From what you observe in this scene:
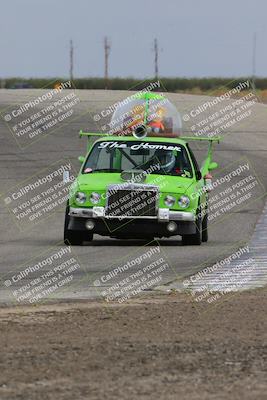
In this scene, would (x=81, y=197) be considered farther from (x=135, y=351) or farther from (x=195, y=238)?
(x=135, y=351)

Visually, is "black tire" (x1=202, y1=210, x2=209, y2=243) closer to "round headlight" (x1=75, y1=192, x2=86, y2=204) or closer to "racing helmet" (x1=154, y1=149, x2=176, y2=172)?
"racing helmet" (x1=154, y1=149, x2=176, y2=172)

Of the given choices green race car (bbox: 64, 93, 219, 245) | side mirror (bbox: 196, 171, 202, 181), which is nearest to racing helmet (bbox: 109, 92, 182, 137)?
green race car (bbox: 64, 93, 219, 245)

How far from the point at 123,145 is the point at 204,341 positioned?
10.6 meters

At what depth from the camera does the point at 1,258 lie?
17.1 meters

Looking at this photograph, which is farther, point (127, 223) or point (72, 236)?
point (72, 236)

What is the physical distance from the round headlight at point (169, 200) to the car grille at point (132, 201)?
16 centimetres

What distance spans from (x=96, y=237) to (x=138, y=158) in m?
1.73

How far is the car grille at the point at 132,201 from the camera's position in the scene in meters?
18.9

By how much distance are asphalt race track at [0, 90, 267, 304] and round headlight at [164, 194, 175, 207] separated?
632 mm

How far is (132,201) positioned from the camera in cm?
1891

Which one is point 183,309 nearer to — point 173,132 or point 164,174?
point 164,174

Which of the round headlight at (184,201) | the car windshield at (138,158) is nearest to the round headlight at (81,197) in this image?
the car windshield at (138,158)

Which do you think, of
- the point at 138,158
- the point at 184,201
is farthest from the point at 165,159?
the point at 184,201

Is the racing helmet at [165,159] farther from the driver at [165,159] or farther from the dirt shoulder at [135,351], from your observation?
the dirt shoulder at [135,351]
